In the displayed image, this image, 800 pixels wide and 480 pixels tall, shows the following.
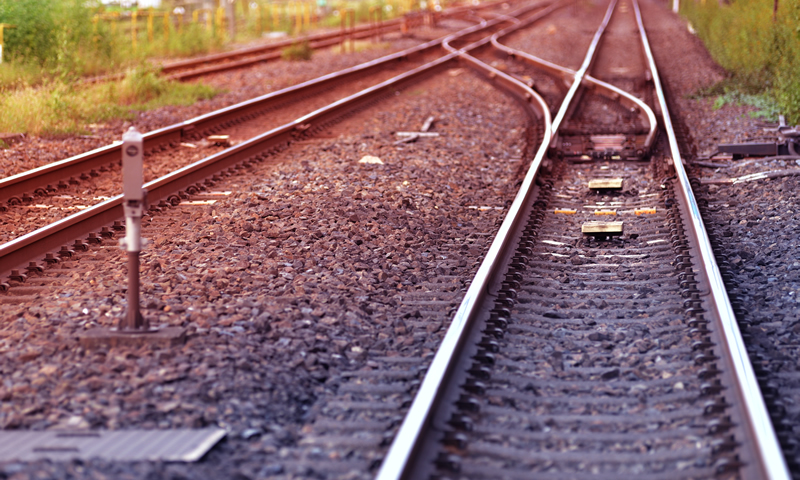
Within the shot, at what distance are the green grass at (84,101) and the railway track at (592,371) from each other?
7.58 meters

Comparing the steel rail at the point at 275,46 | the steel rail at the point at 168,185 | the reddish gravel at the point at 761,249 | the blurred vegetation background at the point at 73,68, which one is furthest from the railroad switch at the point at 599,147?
the steel rail at the point at 275,46

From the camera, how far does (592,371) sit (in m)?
4.62

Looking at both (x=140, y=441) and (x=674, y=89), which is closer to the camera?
(x=140, y=441)

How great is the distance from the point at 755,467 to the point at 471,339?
1.73 meters

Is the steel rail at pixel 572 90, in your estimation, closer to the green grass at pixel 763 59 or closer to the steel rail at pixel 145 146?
the green grass at pixel 763 59

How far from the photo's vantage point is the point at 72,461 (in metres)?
3.52

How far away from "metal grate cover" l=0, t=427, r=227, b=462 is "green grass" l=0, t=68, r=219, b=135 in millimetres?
8803

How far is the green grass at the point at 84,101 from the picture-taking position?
471 inches

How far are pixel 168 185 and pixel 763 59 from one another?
10947 millimetres

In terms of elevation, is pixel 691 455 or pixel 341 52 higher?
pixel 341 52

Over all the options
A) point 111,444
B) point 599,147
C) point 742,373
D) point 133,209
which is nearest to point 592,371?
point 742,373

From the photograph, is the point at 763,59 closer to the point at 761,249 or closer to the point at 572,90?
the point at 572,90

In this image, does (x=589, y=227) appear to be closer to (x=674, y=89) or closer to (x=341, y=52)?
(x=674, y=89)

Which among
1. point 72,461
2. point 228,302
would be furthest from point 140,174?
point 72,461
